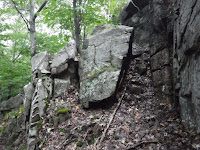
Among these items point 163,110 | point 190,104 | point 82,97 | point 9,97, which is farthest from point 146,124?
point 9,97

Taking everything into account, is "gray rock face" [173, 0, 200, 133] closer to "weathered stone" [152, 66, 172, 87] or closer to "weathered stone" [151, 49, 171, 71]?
"weathered stone" [152, 66, 172, 87]

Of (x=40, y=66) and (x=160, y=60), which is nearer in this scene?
(x=160, y=60)

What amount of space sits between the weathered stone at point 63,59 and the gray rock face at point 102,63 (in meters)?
0.72

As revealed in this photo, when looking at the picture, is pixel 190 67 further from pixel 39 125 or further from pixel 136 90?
pixel 39 125

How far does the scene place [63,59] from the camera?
8.04 metres

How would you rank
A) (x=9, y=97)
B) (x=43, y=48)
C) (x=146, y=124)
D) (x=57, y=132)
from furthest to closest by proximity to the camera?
(x=9, y=97), (x=43, y=48), (x=57, y=132), (x=146, y=124)

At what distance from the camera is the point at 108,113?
5.75 metres

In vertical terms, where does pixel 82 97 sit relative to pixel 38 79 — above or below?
below

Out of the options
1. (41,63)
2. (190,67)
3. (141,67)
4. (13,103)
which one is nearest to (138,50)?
(141,67)

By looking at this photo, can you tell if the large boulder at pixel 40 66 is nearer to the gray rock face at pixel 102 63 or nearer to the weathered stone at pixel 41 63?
the weathered stone at pixel 41 63

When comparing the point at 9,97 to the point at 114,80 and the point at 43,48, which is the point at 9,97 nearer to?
the point at 43,48

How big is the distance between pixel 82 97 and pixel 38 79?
9.77 feet

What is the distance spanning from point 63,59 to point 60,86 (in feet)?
5.02

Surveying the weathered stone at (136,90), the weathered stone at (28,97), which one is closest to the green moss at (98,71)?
the weathered stone at (136,90)
